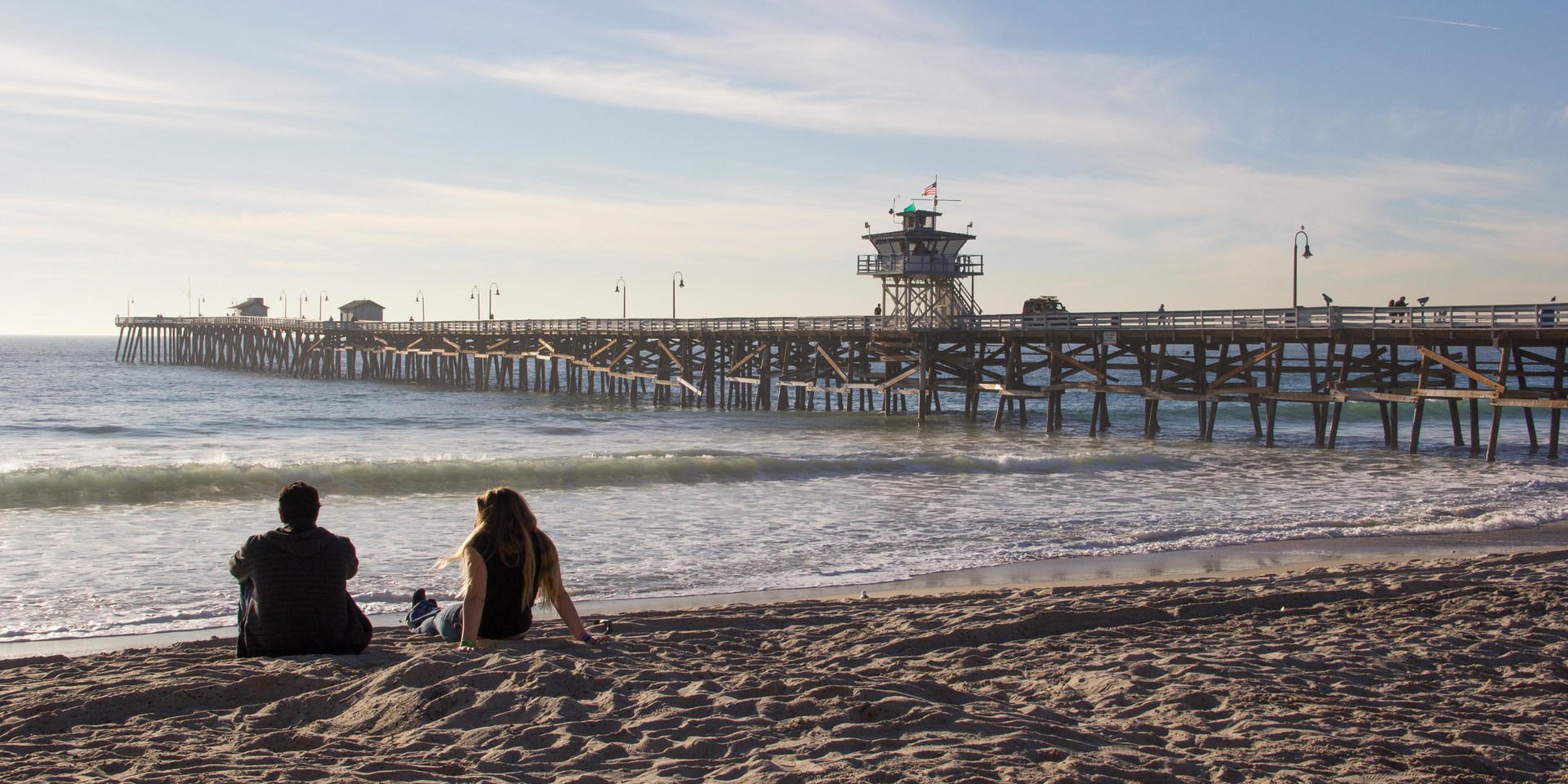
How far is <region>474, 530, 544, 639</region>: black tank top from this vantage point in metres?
5.98

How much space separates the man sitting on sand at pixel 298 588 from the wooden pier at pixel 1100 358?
20552 mm

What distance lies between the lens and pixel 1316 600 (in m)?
8.27

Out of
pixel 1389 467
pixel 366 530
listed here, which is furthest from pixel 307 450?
pixel 1389 467

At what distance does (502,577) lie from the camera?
6031mm

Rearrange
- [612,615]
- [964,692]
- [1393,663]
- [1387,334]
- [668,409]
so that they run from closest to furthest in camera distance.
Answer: [964,692]
[1393,663]
[612,615]
[1387,334]
[668,409]

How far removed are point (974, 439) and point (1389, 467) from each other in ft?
30.9

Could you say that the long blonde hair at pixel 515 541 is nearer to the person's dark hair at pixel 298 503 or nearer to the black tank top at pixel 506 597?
the black tank top at pixel 506 597

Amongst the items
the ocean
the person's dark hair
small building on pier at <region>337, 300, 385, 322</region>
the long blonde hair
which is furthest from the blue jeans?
small building on pier at <region>337, 300, 385, 322</region>

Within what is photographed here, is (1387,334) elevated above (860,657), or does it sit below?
above

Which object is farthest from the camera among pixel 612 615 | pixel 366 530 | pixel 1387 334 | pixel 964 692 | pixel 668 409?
pixel 668 409

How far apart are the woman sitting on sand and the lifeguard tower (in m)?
29.5

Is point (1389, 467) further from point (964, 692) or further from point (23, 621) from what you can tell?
point (23, 621)

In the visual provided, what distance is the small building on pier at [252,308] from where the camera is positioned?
91562 mm

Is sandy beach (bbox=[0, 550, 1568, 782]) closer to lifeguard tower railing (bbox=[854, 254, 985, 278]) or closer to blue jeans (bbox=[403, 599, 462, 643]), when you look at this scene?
blue jeans (bbox=[403, 599, 462, 643])
